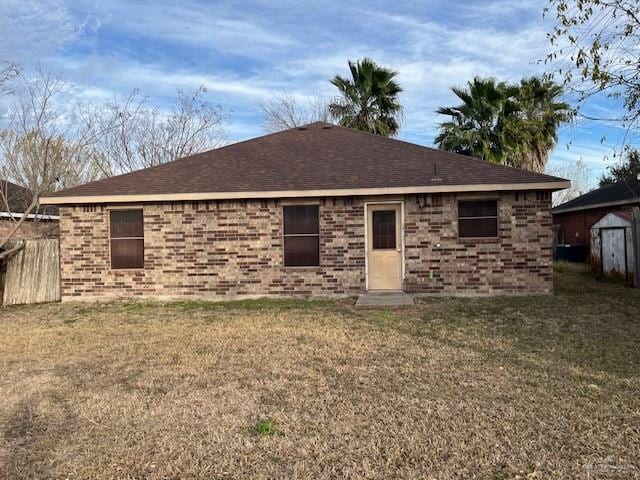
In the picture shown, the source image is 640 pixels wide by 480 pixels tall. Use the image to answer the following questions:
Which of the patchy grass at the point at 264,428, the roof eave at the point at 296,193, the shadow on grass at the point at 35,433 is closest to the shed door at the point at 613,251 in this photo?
the roof eave at the point at 296,193

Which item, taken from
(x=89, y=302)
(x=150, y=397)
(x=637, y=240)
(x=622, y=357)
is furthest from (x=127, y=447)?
(x=637, y=240)

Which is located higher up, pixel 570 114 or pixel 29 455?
pixel 570 114

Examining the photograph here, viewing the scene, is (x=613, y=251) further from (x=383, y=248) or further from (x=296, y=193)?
(x=296, y=193)

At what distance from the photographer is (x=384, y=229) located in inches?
453

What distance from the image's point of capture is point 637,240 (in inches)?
474

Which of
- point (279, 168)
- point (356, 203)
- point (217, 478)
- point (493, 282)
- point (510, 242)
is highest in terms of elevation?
point (279, 168)

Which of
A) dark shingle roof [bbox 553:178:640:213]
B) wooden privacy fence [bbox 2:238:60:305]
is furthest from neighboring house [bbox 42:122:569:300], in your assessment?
dark shingle roof [bbox 553:178:640:213]

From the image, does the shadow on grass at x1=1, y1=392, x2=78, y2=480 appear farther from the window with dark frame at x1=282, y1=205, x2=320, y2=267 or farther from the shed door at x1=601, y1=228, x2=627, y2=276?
the shed door at x1=601, y1=228, x2=627, y2=276

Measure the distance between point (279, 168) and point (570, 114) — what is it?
6716 mm

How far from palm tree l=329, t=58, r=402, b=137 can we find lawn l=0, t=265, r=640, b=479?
46.5ft

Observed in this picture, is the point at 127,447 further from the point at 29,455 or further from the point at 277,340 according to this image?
the point at 277,340

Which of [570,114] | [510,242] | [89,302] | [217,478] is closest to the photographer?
Answer: [217,478]

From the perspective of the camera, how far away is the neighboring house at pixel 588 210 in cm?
1762

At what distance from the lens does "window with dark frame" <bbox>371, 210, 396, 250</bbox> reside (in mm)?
11502
